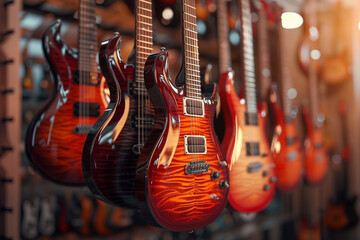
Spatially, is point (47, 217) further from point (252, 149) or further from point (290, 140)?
point (290, 140)

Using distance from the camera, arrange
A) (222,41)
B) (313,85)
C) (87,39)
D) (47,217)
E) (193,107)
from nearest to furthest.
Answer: (193,107)
(87,39)
(222,41)
(47,217)
(313,85)

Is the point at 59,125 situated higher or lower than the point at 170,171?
higher

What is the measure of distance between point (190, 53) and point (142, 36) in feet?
0.51

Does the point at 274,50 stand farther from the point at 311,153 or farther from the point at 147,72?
the point at 147,72

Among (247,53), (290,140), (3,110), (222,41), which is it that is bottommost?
(290,140)

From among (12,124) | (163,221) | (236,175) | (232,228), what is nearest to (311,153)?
(232,228)

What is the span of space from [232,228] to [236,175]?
1.54 m

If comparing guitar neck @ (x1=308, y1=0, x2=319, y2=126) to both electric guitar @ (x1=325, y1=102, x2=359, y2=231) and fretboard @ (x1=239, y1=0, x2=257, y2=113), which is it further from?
fretboard @ (x1=239, y1=0, x2=257, y2=113)

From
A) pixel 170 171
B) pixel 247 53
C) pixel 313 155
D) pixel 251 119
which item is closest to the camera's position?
pixel 170 171

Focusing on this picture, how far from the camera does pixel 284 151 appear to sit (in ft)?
5.55

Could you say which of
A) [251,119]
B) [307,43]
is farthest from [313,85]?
[251,119]

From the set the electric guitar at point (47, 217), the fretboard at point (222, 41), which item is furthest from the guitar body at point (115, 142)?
the electric guitar at point (47, 217)

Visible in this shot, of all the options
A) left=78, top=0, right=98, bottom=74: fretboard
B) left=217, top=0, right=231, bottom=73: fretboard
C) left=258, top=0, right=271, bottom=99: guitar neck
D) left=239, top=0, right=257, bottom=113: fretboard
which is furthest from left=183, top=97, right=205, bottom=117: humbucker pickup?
left=258, top=0, right=271, bottom=99: guitar neck

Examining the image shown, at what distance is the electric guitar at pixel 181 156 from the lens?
0.82m
